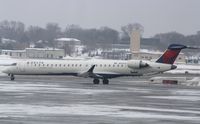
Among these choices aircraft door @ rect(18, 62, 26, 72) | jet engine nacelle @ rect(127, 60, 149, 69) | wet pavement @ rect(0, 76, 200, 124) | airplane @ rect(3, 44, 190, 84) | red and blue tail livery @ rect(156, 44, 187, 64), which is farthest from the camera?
aircraft door @ rect(18, 62, 26, 72)

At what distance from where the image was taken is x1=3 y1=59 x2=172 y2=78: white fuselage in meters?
50.1

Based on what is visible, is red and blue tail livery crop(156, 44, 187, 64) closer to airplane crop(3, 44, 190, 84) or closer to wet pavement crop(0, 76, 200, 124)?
airplane crop(3, 44, 190, 84)

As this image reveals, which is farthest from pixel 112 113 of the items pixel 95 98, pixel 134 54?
pixel 134 54

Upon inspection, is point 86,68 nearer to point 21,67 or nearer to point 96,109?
point 21,67

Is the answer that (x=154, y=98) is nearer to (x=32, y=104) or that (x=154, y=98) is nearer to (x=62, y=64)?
(x=32, y=104)

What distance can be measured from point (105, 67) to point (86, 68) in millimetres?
1626

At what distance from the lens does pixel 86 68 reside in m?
51.3

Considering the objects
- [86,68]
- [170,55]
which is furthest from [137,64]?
[86,68]

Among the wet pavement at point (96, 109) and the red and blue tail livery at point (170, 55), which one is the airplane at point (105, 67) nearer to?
the red and blue tail livery at point (170, 55)

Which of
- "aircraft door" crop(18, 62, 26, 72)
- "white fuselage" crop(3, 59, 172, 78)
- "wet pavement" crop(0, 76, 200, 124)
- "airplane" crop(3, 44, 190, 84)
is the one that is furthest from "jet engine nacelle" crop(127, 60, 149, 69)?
"wet pavement" crop(0, 76, 200, 124)

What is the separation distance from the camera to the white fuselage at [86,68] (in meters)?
50.1

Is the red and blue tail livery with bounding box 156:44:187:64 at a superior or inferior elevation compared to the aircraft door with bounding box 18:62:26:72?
superior

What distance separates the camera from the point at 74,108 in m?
26.3

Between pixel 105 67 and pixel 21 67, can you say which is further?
pixel 21 67
